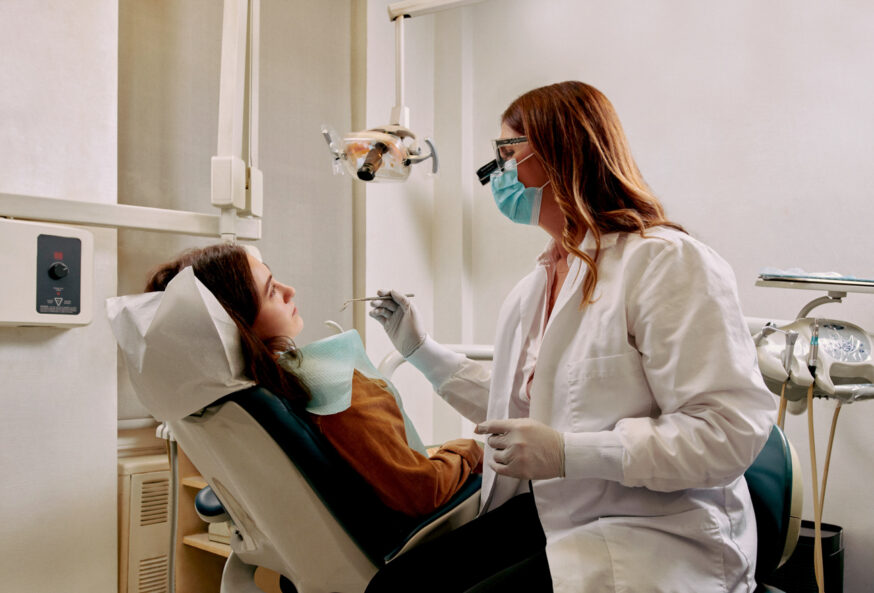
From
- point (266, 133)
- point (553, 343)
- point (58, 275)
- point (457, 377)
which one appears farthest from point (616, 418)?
point (266, 133)

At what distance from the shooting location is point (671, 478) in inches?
37.8

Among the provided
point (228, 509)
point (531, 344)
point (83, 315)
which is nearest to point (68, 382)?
point (83, 315)

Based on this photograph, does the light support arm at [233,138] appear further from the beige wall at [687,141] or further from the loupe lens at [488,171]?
the beige wall at [687,141]

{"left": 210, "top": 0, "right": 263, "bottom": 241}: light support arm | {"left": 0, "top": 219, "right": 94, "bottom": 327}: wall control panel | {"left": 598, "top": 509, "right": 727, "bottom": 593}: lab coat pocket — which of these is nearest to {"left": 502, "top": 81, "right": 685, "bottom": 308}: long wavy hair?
{"left": 598, "top": 509, "right": 727, "bottom": 593}: lab coat pocket

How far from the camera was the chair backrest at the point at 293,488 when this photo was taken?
1.02 meters

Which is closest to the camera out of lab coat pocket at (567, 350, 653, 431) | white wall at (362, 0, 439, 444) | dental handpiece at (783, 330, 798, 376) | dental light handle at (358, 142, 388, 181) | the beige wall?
lab coat pocket at (567, 350, 653, 431)

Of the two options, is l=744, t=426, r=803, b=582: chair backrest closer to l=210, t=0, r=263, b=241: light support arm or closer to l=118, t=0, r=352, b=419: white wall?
l=210, t=0, r=263, b=241: light support arm

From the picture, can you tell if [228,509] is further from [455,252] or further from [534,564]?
[455,252]

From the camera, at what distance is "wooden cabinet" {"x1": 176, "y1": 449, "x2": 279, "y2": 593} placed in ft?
6.82

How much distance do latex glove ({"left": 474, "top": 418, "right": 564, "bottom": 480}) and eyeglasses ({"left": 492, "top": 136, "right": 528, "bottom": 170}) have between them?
577mm

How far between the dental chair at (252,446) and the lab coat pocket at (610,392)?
1.25ft

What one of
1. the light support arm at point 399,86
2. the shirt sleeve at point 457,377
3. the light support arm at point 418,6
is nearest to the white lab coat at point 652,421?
the shirt sleeve at point 457,377

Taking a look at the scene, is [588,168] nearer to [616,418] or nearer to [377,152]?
[616,418]

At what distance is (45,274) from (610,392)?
136cm
